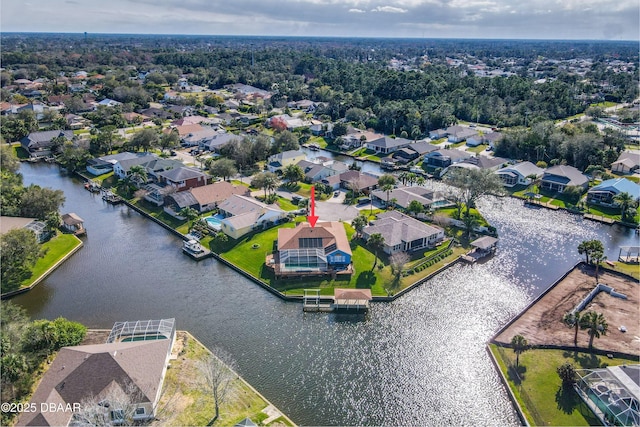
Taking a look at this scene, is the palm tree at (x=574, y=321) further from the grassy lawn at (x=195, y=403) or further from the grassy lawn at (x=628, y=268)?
the grassy lawn at (x=195, y=403)

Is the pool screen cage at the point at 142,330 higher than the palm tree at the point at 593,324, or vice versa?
the palm tree at the point at 593,324

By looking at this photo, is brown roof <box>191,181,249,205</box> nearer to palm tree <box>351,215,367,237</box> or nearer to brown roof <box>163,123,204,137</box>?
palm tree <box>351,215,367,237</box>

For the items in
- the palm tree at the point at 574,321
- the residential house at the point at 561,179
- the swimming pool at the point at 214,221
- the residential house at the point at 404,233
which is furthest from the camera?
the residential house at the point at 561,179

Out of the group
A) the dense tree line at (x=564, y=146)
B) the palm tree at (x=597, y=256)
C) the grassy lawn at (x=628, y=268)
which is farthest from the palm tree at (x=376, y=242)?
the dense tree line at (x=564, y=146)

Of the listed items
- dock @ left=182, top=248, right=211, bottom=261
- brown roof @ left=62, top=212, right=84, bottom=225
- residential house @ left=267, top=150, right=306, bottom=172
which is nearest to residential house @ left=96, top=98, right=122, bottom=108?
residential house @ left=267, top=150, right=306, bottom=172

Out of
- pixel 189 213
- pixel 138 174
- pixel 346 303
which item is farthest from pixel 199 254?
pixel 138 174

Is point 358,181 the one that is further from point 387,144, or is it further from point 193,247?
point 193,247

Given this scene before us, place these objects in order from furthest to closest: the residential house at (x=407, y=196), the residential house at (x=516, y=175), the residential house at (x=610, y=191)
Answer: the residential house at (x=516, y=175) → the residential house at (x=610, y=191) → the residential house at (x=407, y=196)

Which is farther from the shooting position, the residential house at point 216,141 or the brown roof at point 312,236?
the residential house at point 216,141
